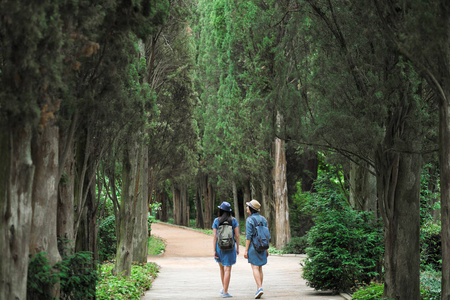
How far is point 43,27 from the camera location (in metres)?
4.61

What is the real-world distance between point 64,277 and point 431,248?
10.3m

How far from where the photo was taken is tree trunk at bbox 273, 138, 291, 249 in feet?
81.9

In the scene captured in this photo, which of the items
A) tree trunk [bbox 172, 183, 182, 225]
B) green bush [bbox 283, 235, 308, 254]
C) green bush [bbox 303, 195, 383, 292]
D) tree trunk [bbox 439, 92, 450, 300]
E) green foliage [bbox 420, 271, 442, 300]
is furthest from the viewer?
tree trunk [bbox 172, 183, 182, 225]

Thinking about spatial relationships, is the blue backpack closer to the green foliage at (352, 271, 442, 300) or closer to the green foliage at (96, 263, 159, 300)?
the green foliage at (352, 271, 442, 300)

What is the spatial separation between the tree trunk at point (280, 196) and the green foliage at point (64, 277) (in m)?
18.5

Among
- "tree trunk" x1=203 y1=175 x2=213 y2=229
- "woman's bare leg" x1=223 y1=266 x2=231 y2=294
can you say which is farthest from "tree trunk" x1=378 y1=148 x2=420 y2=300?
"tree trunk" x1=203 y1=175 x2=213 y2=229

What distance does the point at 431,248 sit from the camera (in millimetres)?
13875

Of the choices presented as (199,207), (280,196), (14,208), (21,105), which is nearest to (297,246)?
(280,196)

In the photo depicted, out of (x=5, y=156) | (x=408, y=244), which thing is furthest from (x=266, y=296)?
(x=5, y=156)

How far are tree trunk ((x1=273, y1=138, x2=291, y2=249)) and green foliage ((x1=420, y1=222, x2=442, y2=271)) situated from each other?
11.1 m

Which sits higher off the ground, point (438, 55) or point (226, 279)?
point (438, 55)

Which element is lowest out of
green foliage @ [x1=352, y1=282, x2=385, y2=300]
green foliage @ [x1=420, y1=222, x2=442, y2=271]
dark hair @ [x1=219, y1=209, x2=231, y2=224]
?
green foliage @ [x1=352, y1=282, x2=385, y2=300]

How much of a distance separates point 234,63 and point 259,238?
16928mm

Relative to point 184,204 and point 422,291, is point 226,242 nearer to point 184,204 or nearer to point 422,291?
point 422,291
